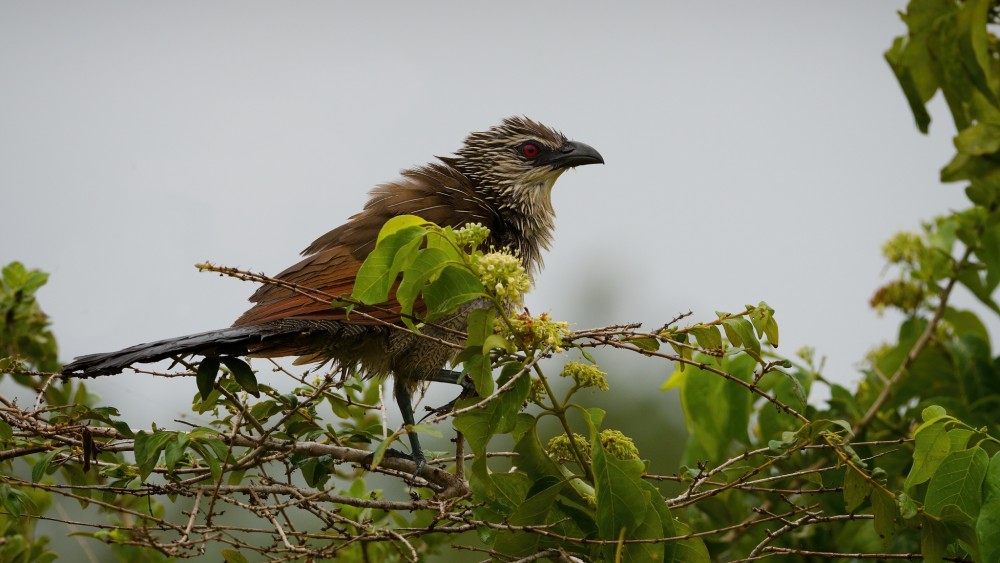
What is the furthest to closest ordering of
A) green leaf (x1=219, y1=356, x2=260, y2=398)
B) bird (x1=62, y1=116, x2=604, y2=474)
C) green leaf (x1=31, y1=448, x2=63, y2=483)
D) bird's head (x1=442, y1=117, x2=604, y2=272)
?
bird's head (x1=442, y1=117, x2=604, y2=272) < bird (x1=62, y1=116, x2=604, y2=474) < green leaf (x1=219, y1=356, x2=260, y2=398) < green leaf (x1=31, y1=448, x2=63, y2=483)

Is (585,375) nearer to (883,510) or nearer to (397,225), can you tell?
(397,225)

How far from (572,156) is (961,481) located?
8.54 feet

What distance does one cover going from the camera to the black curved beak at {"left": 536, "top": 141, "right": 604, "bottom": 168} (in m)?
4.08

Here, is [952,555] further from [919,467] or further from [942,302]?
[942,302]

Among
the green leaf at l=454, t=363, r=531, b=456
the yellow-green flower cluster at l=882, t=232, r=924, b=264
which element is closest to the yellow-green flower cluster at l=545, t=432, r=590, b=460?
the green leaf at l=454, t=363, r=531, b=456

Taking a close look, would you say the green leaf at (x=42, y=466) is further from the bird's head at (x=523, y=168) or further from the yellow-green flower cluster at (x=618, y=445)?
the bird's head at (x=523, y=168)

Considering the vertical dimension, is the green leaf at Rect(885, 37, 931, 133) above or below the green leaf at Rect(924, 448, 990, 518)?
above

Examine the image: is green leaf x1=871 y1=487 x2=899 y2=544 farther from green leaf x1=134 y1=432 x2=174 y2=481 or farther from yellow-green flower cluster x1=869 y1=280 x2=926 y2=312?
yellow-green flower cluster x1=869 y1=280 x2=926 y2=312

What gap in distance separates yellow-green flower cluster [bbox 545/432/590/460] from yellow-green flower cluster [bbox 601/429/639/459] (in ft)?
0.24

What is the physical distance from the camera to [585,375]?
1868mm

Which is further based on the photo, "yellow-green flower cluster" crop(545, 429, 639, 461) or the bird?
the bird

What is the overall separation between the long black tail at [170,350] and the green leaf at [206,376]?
3cm

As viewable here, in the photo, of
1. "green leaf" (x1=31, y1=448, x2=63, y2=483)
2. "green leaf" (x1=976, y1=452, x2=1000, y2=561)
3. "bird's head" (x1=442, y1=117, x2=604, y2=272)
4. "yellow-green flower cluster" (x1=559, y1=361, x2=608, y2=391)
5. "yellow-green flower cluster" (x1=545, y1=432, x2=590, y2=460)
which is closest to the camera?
"green leaf" (x1=976, y1=452, x2=1000, y2=561)

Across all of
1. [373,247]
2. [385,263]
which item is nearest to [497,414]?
[385,263]
